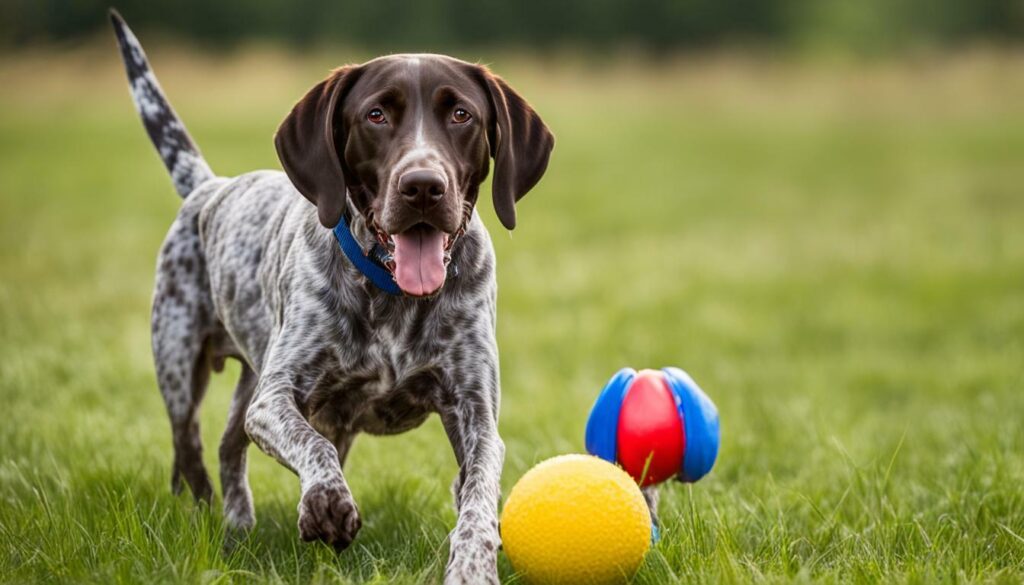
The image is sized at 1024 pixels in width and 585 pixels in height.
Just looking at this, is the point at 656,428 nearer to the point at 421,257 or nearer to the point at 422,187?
the point at 421,257

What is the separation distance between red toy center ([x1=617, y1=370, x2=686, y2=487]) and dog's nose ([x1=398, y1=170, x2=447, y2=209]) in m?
1.11

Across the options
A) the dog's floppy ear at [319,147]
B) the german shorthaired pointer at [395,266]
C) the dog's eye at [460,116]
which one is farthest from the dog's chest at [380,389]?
the dog's eye at [460,116]

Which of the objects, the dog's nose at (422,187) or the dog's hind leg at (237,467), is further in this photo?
the dog's hind leg at (237,467)

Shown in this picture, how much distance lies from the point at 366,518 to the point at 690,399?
1.20 meters

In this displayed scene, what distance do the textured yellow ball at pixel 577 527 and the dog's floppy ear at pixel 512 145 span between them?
0.90 metres

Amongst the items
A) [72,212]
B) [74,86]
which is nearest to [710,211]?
[72,212]

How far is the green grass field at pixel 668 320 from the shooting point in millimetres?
3830

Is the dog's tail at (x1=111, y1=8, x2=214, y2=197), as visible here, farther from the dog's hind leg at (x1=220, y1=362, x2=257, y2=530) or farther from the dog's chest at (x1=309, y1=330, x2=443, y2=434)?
the dog's chest at (x1=309, y1=330, x2=443, y2=434)

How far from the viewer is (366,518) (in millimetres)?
4348

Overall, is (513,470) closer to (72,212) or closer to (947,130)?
(72,212)

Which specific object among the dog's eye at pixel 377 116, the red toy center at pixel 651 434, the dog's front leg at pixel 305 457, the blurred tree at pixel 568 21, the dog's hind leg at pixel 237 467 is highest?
the dog's eye at pixel 377 116

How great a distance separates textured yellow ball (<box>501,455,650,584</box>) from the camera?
3.30 meters

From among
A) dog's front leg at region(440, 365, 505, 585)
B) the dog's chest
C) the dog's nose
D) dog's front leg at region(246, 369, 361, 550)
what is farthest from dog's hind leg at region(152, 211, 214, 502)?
the dog's nose

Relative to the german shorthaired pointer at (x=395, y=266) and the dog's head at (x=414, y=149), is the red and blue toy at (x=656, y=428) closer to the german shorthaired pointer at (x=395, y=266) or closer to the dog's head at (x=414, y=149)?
the german shorthaired pointer at (x=395, y=266)
